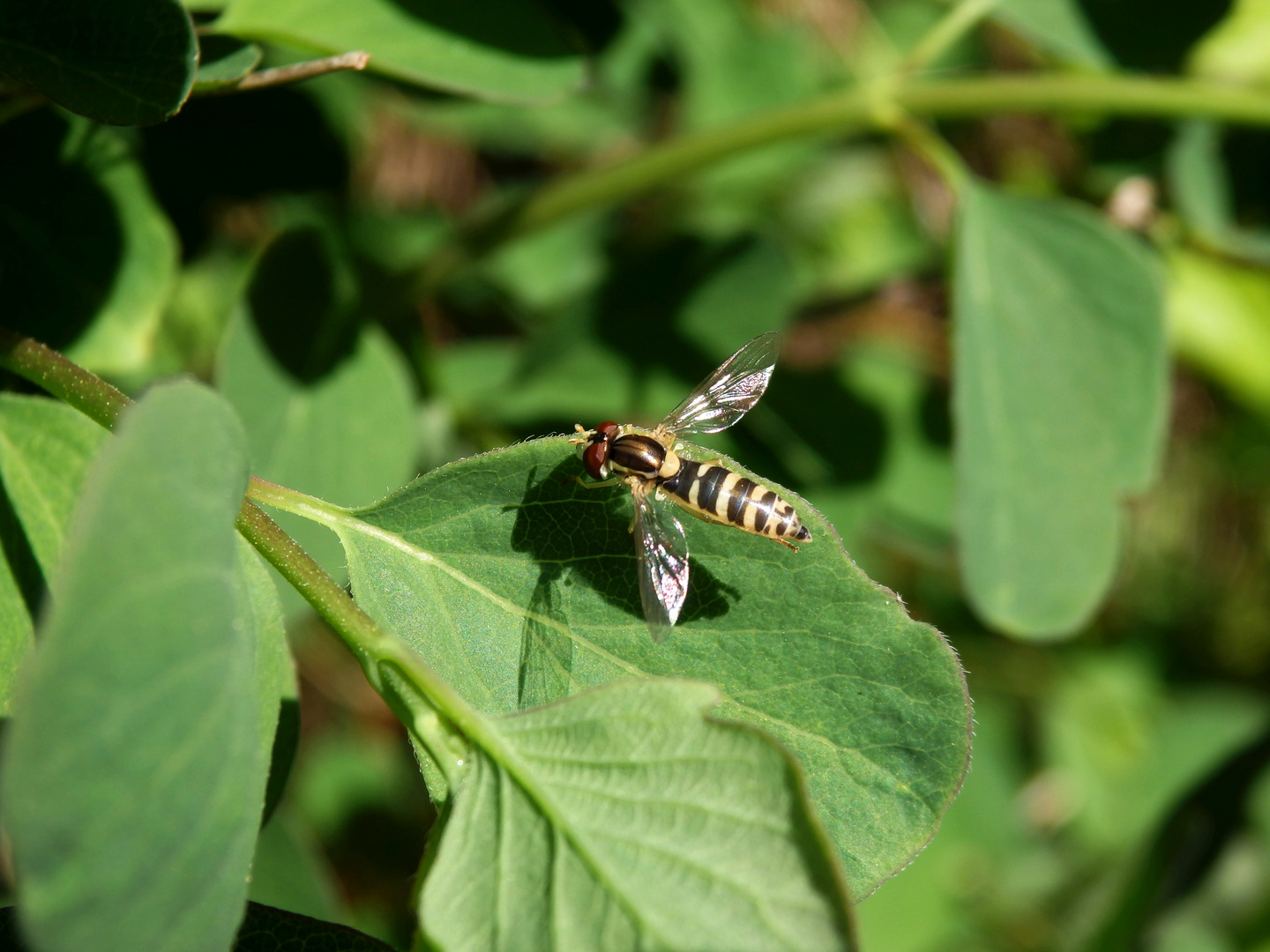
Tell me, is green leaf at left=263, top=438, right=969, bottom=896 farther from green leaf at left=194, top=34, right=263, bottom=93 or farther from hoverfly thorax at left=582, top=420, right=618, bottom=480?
Result: green leaf at left=194, top=34, right=263, bottom=93

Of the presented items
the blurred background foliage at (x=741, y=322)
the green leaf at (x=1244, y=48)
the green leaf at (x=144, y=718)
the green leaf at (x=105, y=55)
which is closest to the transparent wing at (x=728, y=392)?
the blurred background foliage at (x=741, y=322)

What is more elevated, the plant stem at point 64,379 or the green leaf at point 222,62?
the green leaf at point 222,62

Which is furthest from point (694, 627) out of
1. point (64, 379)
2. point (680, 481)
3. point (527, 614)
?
point (64, 379)

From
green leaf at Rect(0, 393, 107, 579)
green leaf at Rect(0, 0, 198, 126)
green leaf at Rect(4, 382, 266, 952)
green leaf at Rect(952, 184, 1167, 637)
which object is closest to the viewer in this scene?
green leaf at Rect(4, 382, 266, 952)

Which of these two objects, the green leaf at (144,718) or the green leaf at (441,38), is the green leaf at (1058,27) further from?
the green leaf at (144,718)

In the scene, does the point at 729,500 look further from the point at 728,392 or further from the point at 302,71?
the point at 302,71

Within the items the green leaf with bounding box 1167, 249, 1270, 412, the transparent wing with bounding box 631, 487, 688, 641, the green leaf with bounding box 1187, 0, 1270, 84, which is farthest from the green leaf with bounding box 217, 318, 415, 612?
the green leaf with bounding box 1167, 249, 1270, 412
